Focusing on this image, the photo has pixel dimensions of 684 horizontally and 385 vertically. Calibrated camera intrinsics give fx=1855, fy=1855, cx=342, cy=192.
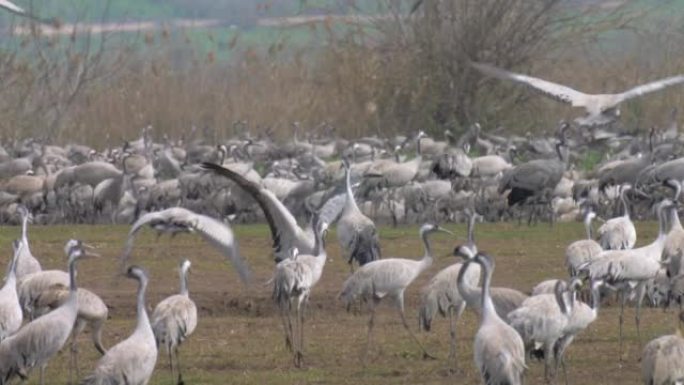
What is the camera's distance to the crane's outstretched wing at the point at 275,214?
11680 mm

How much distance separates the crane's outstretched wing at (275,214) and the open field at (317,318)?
2.17ft

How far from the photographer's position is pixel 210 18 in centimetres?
9662

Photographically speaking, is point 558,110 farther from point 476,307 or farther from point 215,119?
point 476,307

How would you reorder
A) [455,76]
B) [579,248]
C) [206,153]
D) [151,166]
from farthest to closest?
[455,76] → [206,153] → [151,166] → [579,248]

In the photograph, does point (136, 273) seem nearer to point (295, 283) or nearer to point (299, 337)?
point (295, 283)

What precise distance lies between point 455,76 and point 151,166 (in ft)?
19.6

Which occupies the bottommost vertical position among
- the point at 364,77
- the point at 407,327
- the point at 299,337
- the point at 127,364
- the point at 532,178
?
the point at 299,337

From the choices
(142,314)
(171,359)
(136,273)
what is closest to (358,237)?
(171,359)

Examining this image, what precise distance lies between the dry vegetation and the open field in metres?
8.17

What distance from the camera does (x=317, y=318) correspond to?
1406cm

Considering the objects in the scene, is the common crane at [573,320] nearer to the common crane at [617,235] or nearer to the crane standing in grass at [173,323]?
the crane standing in grass at [173,323]

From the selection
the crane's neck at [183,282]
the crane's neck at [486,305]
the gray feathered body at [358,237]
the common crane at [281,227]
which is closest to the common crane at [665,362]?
the crane's neck at [486,305]

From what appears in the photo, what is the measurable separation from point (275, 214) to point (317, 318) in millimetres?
2023

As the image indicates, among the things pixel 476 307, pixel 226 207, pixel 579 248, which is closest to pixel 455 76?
pixel 226 207
